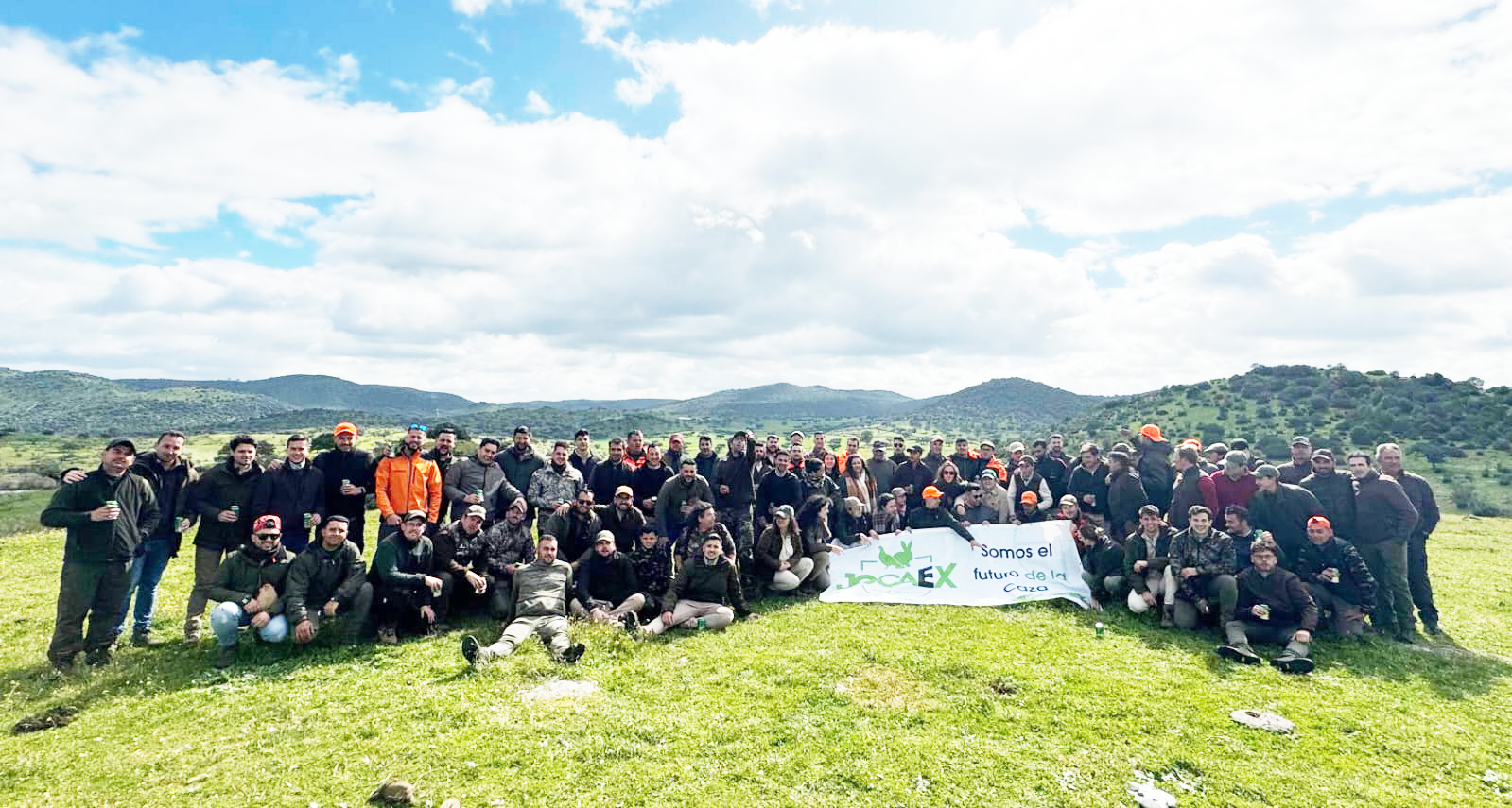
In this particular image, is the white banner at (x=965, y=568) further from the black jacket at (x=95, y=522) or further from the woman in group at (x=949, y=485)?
the black jacket at (x=95, y=522)

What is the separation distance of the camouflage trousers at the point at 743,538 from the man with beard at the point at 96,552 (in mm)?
8301

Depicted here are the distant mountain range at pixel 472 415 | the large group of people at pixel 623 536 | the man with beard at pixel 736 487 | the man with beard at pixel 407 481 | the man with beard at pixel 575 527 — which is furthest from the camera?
the distant mountain range at pixel 472 415

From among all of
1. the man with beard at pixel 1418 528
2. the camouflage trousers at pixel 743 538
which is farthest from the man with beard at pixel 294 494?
the man with beard at pixel 1418 528

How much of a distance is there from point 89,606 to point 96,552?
739 millimetres

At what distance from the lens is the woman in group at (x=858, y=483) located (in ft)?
47.2

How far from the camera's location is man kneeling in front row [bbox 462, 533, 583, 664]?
9.00 m

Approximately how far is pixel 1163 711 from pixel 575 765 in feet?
20.2

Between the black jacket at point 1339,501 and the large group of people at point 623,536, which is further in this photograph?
the black jacket at point 1339,501

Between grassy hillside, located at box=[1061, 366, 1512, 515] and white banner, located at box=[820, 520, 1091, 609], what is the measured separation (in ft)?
118

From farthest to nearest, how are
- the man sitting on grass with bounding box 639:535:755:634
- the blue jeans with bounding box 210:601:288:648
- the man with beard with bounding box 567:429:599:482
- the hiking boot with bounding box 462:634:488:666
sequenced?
the man with beard with bounding box 567:429:599:482 < the man sitting on grass with bounding box 639:535:755:634 < the blue jeans with bounding box 210:601:288:648 < the hiking boot with bounding box 462:634:488:666

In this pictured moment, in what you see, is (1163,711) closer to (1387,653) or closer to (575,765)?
(1387,653)

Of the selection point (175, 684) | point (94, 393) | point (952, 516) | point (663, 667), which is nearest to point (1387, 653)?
point (952, 516)

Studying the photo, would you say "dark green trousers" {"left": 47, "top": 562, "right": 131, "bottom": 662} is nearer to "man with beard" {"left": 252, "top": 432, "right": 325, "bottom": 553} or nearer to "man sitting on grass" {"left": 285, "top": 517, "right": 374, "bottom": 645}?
"man with beard" {"left": 252, "top": 432, "right": 325, "bottom": 553}

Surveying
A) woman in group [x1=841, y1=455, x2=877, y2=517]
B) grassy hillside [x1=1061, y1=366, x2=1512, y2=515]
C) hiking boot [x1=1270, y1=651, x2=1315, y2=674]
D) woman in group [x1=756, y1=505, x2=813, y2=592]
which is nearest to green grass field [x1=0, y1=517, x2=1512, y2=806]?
hiking boot [x1=1270, y1=651, x2=1315, y2=674]
